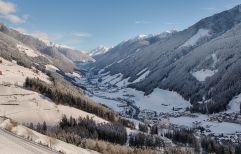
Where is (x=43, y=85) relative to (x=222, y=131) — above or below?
above

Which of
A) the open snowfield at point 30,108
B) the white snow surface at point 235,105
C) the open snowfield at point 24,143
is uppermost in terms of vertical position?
the open snowfield at point 24,143

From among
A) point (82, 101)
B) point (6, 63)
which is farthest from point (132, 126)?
point (6, 63)

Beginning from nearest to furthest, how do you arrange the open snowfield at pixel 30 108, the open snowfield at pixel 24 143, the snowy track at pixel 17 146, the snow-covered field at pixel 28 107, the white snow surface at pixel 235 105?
the snowy track at pixel 17 146 < the open snowfield at pixel 24 143 < the open snowfield at pixel 30 108 < the snow-covered field at pixel 28 107 < the white snow surface at pixel 235 105

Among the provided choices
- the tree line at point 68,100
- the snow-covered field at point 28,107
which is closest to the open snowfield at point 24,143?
the snow-covered field at point 28,107

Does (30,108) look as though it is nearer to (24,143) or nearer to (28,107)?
(28,107)

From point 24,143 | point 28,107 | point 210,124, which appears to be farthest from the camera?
point 210,124

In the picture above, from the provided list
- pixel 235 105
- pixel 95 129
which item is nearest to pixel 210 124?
pixel 235 105

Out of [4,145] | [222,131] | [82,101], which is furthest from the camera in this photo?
[222,131]

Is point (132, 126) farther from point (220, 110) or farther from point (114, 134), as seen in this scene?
point (220, 110)

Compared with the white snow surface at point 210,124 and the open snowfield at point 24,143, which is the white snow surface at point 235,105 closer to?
the white snow surface at point 210,124
